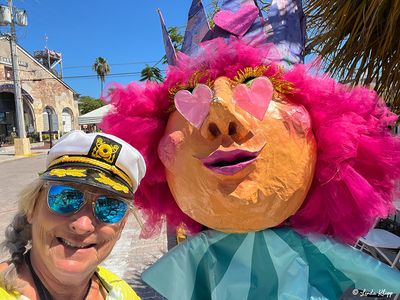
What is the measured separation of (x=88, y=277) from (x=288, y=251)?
0.89 metres

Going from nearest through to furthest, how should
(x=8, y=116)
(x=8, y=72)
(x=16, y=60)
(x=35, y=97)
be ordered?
(x=16, y=60)
(x=8, y=72)
(x=35, y=97)
(x=8, y=116)

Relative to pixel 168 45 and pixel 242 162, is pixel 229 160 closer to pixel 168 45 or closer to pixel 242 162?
pixel 242 162

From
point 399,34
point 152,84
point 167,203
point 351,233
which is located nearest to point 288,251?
point 351,233

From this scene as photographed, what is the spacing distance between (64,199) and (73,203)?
32 millimetres

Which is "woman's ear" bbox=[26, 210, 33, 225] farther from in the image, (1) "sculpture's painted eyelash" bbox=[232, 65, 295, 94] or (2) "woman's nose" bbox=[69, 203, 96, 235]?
(1) "sculpture's painted eyelash" bbox=[232, 65, 295, 94]

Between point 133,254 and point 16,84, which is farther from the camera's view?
point 16,84

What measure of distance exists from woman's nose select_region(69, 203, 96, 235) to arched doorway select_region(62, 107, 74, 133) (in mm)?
38923

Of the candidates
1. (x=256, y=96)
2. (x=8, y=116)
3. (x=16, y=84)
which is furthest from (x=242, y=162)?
(x=8, y=116)

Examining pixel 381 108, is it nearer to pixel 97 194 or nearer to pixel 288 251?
pixel 288 251

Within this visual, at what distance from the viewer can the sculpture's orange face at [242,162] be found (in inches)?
63.8

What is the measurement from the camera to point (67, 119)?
38.9 m

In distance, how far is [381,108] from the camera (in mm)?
1890

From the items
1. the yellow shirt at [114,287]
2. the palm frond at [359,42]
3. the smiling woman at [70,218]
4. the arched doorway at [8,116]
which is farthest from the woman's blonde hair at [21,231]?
the arched doorway at [8,116]

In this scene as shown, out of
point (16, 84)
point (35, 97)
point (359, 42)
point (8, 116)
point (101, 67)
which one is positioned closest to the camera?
point (359, 42)
